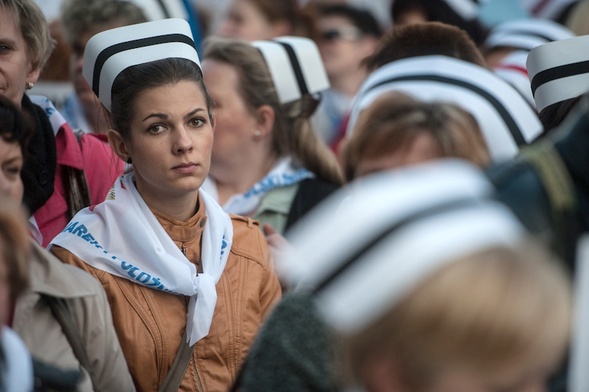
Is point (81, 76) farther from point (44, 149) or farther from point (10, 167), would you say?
point (10, 167)

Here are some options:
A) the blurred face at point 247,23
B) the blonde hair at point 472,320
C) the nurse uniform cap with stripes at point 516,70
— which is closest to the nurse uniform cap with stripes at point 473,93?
the blonde hair at point 472,320

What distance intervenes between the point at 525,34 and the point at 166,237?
411 centimetres

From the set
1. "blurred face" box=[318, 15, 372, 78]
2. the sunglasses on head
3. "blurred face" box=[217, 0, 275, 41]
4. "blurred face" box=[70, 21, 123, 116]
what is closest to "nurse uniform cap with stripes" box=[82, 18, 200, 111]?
"blurred face" box=[70, 21, 123, 116]

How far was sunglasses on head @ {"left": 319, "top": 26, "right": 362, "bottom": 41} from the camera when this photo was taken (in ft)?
28.3

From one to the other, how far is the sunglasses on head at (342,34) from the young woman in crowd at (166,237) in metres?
4.50

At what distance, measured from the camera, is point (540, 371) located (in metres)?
1.86

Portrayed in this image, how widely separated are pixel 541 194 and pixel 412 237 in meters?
0.69

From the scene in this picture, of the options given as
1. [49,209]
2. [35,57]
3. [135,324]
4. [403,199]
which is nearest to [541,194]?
[403,199]

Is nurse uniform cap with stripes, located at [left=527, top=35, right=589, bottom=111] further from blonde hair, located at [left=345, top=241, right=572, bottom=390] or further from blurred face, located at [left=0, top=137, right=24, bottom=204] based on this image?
blonde hair, located at [left=345, top=241, right=572, bottom=390]

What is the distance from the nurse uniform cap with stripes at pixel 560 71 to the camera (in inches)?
153

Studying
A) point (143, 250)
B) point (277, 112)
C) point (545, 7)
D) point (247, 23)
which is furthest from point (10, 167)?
point (545, 7)

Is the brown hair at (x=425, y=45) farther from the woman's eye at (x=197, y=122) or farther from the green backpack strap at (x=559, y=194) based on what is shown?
the green backpack strap at (x=559, y=194)

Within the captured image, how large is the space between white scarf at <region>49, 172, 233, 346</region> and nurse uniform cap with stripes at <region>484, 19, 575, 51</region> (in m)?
3.70

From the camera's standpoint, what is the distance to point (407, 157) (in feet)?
9.24
